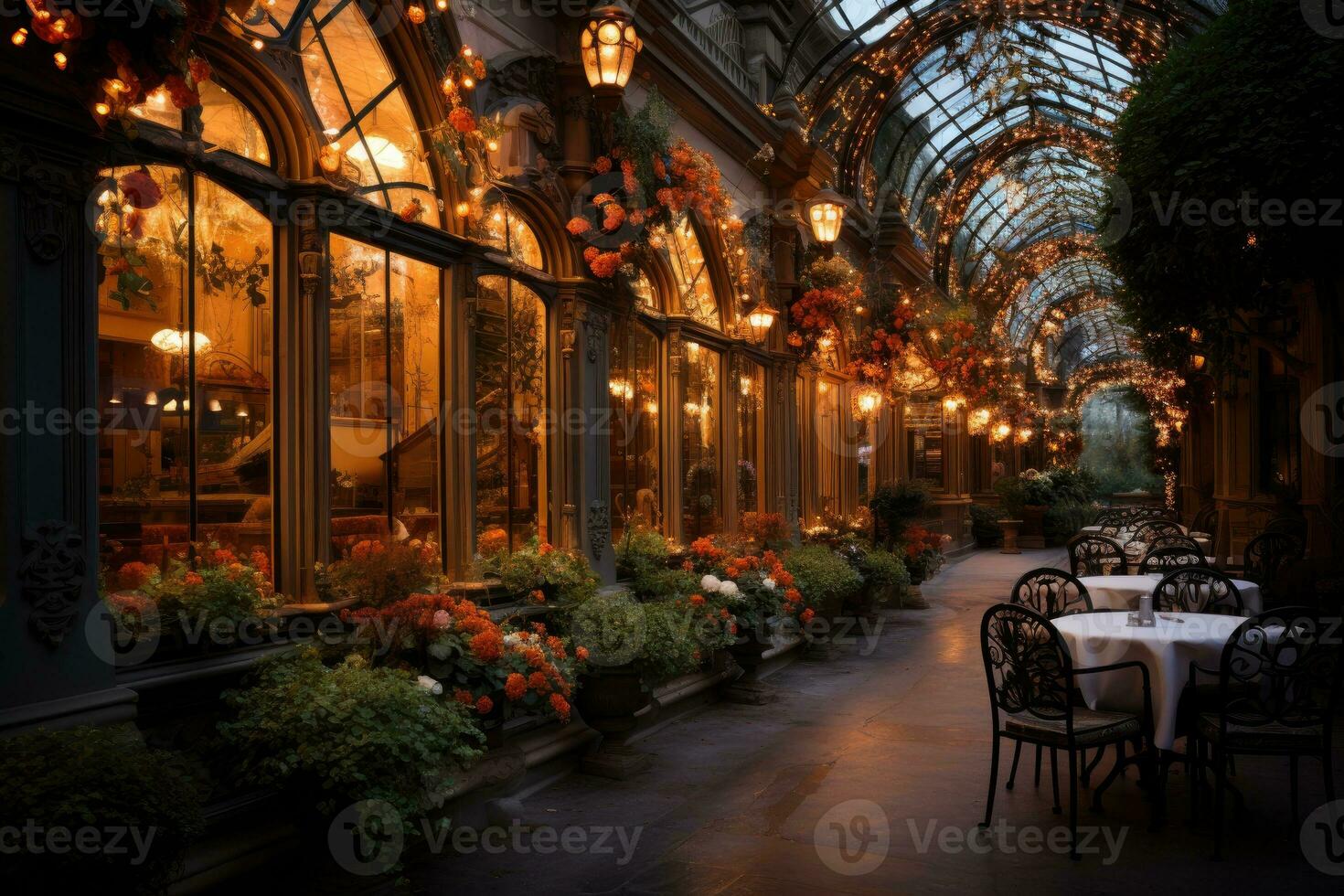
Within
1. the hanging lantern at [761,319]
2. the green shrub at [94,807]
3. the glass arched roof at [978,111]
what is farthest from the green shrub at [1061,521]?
the green shrub at [94,807]

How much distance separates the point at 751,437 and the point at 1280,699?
7.55m

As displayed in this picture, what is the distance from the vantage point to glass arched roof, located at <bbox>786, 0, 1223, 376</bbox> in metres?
14.7

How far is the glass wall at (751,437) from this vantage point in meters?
12.0

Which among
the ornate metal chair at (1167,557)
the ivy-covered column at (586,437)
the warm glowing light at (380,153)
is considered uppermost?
the warm glowing light at (380,153)

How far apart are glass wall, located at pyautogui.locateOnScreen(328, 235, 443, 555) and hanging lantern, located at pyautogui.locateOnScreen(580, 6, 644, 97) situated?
205cm

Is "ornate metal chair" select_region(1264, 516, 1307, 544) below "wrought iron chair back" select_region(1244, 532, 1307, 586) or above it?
above

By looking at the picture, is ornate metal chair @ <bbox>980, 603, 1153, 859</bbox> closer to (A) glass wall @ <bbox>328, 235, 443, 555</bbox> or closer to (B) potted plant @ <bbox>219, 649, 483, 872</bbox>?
(B) potted plant @ <bbox>219, 649, 483, 872</bbox>

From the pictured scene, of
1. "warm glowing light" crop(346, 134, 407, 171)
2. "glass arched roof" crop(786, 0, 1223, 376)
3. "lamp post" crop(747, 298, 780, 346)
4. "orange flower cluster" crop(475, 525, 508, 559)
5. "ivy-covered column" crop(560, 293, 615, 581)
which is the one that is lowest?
"orange flower cluster" crop(475, 525, 508, 559)

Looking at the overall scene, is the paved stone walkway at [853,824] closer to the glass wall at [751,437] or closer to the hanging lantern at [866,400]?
the glass wall at [751,437]

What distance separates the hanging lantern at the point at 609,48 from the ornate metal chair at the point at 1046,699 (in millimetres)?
4666

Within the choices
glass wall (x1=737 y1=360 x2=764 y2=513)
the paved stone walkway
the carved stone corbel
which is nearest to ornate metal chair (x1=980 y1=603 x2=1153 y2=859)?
the paved stone walkway

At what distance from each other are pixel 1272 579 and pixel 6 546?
10054 millimetres

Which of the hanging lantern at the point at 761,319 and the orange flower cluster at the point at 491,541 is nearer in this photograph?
the orange flower cluster at the point at 491,541

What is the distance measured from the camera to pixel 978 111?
2194 centimetres
